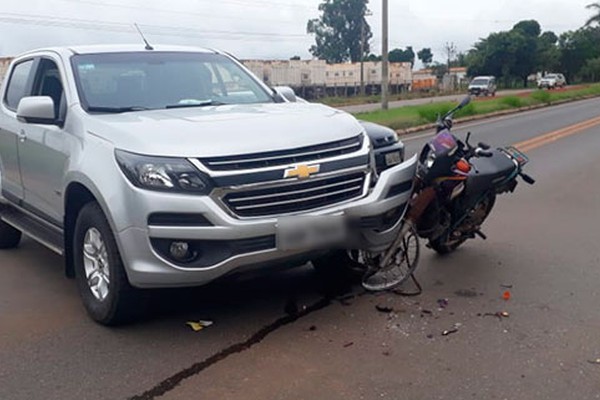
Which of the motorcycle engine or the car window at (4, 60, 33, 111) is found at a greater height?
the car window at (4, 60, 33, 111)

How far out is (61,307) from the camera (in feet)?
18.1

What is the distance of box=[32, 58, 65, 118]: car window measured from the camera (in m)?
5.80

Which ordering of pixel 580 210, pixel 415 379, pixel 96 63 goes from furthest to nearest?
pixel 580 210 < pixel 96 63 < pixel 415 379

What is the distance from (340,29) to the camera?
4892 inches

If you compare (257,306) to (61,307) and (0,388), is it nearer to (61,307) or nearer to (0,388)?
(61,307)

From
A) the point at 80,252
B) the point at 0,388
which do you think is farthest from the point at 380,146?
the point at 0,388

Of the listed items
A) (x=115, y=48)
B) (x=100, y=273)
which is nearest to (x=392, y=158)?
(x=100, y=273)

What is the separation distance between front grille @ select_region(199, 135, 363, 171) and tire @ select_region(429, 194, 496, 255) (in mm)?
1721

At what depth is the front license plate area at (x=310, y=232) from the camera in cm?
456

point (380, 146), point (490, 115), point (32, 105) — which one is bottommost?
point (490, 115)

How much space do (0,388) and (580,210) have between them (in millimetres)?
6892

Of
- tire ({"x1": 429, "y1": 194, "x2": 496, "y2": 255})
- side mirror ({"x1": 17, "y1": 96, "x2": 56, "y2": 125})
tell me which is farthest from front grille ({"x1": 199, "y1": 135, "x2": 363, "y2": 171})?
tire ({"x1": 429, "y1": 194, "x2": 496, "y2": 255})

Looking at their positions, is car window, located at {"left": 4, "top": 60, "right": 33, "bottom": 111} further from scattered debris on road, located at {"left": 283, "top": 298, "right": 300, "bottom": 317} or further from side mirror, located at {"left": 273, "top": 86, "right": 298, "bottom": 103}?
scattered debris on road, located at {"left": 283, "top": 298, "right": 300, "bottom": 317}

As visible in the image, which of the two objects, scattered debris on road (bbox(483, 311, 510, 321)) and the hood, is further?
scattered debris on road (bbox(483, 311, 510, 321))
